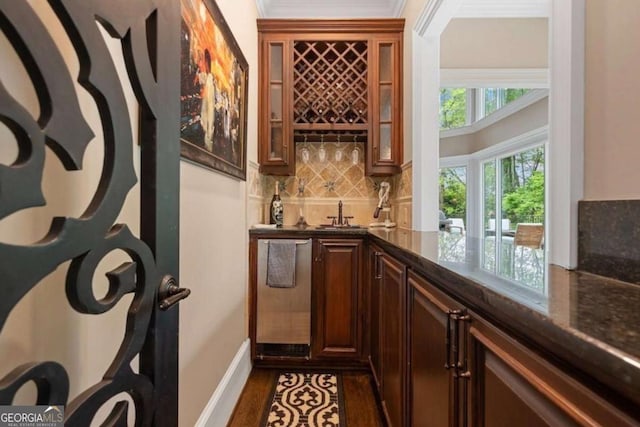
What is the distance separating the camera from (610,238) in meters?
0.76

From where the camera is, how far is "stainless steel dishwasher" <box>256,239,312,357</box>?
249cm

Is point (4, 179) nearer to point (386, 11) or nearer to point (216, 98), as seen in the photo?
point (216, 98)

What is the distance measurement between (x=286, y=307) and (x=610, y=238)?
2.06 meters

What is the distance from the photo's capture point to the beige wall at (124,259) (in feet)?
1.92

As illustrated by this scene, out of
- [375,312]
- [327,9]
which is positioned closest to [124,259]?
[375,312]

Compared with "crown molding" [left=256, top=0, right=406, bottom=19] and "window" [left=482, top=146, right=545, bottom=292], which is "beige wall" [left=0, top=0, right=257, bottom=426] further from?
"window" [left=482, top=146, right=545, bottom=292]

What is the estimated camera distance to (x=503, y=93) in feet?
18.6

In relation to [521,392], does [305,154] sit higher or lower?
higher

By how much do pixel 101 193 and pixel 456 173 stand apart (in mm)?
7172

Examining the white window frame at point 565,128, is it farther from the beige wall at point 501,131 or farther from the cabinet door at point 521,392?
the beige wall at point 501,131

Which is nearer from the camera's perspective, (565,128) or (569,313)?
(569,313)

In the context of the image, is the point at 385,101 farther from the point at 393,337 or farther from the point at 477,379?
the point at 477,379

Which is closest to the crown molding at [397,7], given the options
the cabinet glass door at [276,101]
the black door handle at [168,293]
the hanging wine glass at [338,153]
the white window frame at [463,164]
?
the cabinet glass door at [276,101]

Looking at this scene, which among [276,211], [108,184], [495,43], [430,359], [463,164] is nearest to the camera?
[108,184]
